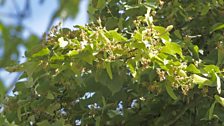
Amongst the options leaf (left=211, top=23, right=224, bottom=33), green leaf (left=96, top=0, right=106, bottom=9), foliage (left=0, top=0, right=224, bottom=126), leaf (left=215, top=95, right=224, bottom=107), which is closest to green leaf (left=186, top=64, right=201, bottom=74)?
foliage (left=0, top=0, right=224, bottom=126)

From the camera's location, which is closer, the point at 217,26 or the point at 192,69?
the point at 192,69

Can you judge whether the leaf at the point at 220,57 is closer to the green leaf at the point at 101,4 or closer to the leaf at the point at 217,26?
the leaf at the point at 217,26

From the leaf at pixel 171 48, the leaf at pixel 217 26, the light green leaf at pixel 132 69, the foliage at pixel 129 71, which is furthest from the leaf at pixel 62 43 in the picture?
the leaf at pixel 217 26

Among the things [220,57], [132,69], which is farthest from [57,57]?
[220,57]

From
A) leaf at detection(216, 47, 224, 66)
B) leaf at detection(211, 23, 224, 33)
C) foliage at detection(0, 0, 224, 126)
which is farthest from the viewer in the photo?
leaf at detection(211, 23, 224, 33)

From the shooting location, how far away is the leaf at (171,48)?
6.93 feet

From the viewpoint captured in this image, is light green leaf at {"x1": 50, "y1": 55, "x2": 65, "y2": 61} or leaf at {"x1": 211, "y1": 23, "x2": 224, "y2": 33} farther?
leaf at {"x1": 211, "y1": 23, "x2": 224, "y2": 33}

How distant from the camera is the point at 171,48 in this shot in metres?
2.13

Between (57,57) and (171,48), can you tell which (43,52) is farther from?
(171,48)

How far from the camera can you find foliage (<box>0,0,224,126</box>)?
6.82 feet

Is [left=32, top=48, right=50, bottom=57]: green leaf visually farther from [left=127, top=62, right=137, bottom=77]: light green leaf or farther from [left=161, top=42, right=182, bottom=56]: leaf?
[left=161, top=42, right=182, bottom=56]: leaf

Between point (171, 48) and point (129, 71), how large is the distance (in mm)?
198

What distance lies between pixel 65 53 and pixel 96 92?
0.72ft

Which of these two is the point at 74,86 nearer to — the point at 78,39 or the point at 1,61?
the point at 78,39
